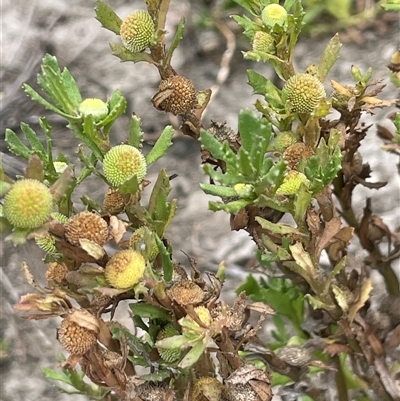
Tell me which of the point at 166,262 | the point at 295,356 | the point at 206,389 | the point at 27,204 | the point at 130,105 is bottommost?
the point at 130,105

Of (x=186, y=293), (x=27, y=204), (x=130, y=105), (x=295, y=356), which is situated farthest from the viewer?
(x=130, y=105)

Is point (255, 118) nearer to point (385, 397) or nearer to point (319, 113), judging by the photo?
point (319, 113)

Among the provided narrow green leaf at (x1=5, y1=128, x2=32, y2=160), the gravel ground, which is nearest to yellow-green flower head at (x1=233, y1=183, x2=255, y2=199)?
narrow green leaf at (x1=5, y1=128, x2=32, y2=160)

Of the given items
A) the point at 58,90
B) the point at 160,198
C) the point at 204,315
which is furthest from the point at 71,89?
the point at 204,315

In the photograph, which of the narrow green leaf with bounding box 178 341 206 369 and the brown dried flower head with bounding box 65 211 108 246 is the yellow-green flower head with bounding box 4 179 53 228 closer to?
the brown dried flower head with bounding box 65 211 108 246

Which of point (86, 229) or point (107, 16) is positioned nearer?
point (86, 229)

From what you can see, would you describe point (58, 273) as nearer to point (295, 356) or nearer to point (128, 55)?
point (128, 55)

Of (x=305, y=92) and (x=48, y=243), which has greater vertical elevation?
(x=305, y=92)
